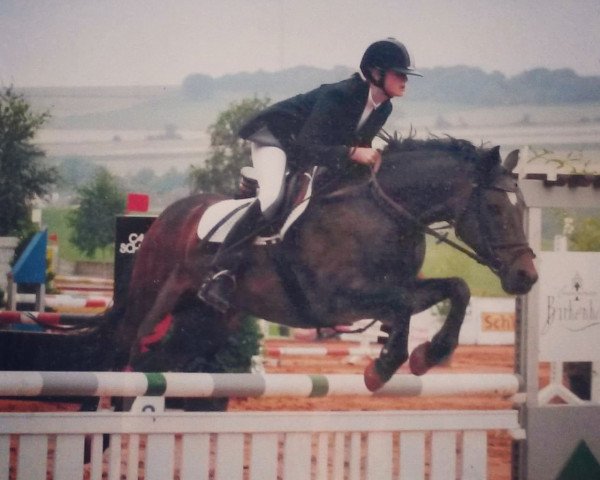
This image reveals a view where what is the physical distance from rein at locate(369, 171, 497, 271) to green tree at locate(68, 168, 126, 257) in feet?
2.68

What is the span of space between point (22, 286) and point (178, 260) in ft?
1.68

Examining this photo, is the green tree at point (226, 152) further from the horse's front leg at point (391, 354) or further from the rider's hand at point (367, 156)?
the horse's front leg at point (391, 354)

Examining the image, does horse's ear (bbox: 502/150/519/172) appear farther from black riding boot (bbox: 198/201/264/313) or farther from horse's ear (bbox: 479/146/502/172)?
black riding boot (bbox: 198/201/264/313)

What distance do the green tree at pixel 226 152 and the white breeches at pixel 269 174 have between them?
0.06 m

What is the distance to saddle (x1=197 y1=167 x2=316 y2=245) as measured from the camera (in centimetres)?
273

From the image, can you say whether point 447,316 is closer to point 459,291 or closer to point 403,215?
point 459,291

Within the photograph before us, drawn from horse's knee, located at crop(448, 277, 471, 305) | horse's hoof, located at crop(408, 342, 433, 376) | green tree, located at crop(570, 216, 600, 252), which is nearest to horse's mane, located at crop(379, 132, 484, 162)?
horse's knee, located at crop(448, 277, 471, 305)

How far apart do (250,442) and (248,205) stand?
0.76 m

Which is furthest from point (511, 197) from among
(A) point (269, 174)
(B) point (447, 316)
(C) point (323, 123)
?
(A) point (269, 174)

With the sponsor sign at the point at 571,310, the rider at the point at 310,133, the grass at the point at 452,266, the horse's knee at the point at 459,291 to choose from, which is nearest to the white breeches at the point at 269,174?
Result: the rider at the point at 310,133

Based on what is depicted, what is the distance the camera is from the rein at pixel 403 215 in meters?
2.67

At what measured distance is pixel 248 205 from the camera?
2738mm

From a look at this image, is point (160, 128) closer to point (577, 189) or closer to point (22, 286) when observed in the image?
point (22, 286)

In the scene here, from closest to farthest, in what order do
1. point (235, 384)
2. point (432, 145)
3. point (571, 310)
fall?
point (235, 384)
point (432, 145)
point (571, 310)
